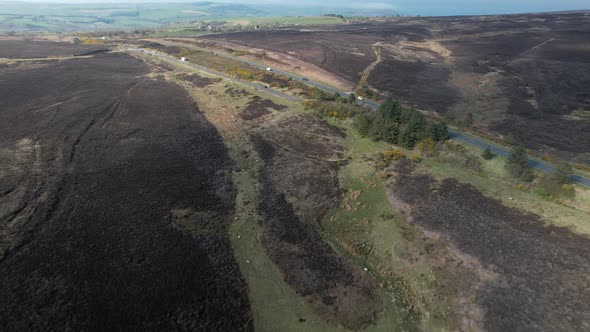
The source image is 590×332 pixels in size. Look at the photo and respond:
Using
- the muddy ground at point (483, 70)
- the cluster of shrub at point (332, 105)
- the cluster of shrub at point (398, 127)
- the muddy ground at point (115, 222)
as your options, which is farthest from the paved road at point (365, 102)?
the muddy ground at point (115, 222)

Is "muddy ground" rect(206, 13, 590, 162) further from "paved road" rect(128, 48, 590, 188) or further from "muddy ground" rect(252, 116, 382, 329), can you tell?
"muddy ground" rect(252, 116, 382, 329)

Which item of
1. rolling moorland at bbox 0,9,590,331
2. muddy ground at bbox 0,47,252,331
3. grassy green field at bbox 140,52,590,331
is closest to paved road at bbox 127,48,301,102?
rolling moorland at bbox 0,9,590,331

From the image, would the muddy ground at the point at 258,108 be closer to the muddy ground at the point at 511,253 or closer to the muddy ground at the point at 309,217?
the muddy ground at the point at 309,217

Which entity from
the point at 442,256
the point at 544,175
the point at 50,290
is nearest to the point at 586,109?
the point at 544,175

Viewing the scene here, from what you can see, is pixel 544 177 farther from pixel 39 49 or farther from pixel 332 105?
pixel 39 49

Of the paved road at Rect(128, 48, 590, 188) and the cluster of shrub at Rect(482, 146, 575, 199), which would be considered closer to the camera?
the cluster of shrub at Rect(482, 146, 575, 199)

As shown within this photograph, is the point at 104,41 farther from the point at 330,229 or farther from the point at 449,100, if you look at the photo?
the point at 330,229
